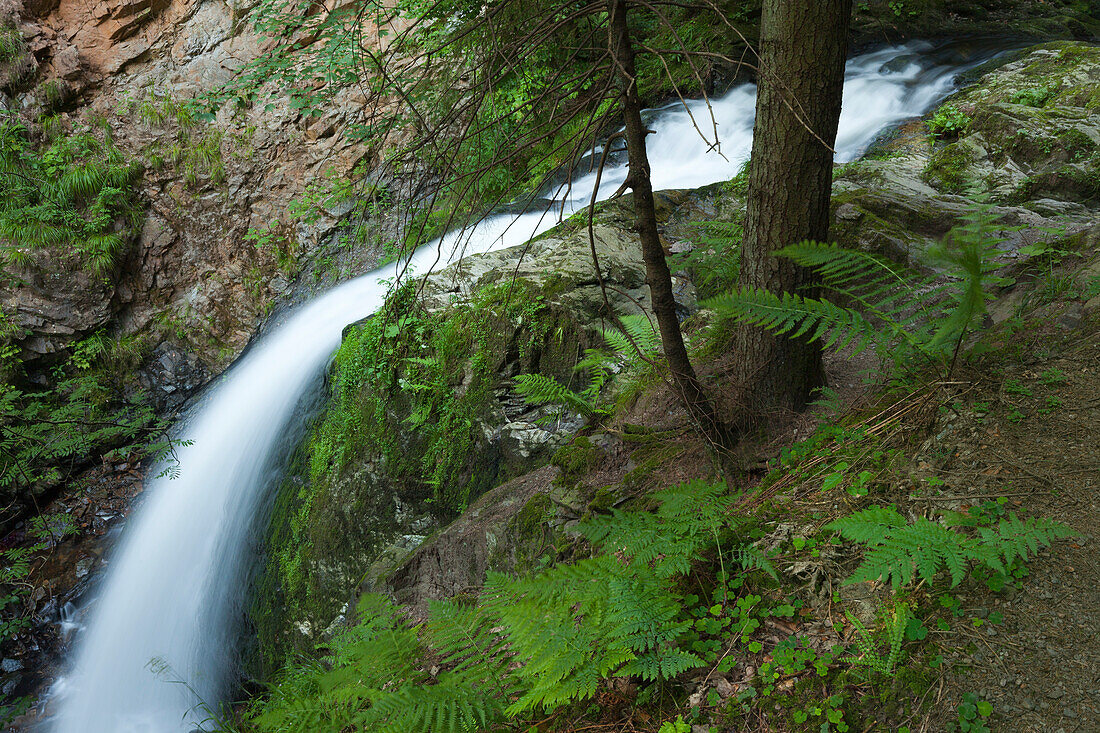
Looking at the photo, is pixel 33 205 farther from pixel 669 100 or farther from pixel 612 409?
pixel 612 409

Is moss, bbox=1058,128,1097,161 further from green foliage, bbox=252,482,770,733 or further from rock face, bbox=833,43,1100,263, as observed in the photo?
green foliage, bbox=252,482,770,733

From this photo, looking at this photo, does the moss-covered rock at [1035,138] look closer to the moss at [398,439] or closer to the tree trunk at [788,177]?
the tree trunk at [788,177]

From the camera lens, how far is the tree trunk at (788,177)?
8.07ft

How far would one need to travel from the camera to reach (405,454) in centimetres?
522

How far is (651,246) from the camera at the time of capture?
2545 millimetres

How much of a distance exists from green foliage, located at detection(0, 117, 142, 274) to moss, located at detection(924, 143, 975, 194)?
12.3 m

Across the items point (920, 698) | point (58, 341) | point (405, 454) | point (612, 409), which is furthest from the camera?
point (58, 341)

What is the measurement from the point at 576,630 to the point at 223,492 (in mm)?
6476

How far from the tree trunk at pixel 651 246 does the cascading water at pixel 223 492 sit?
392 centimetres

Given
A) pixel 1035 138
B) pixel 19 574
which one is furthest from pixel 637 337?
pixel 19 574

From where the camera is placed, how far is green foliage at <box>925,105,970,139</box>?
19.7ft

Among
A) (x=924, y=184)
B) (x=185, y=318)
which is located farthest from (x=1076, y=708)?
(x=185, y=318)

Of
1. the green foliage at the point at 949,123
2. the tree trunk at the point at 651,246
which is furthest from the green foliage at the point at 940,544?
the green foliage at the point at 949,123

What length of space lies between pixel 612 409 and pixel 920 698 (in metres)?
2.64
